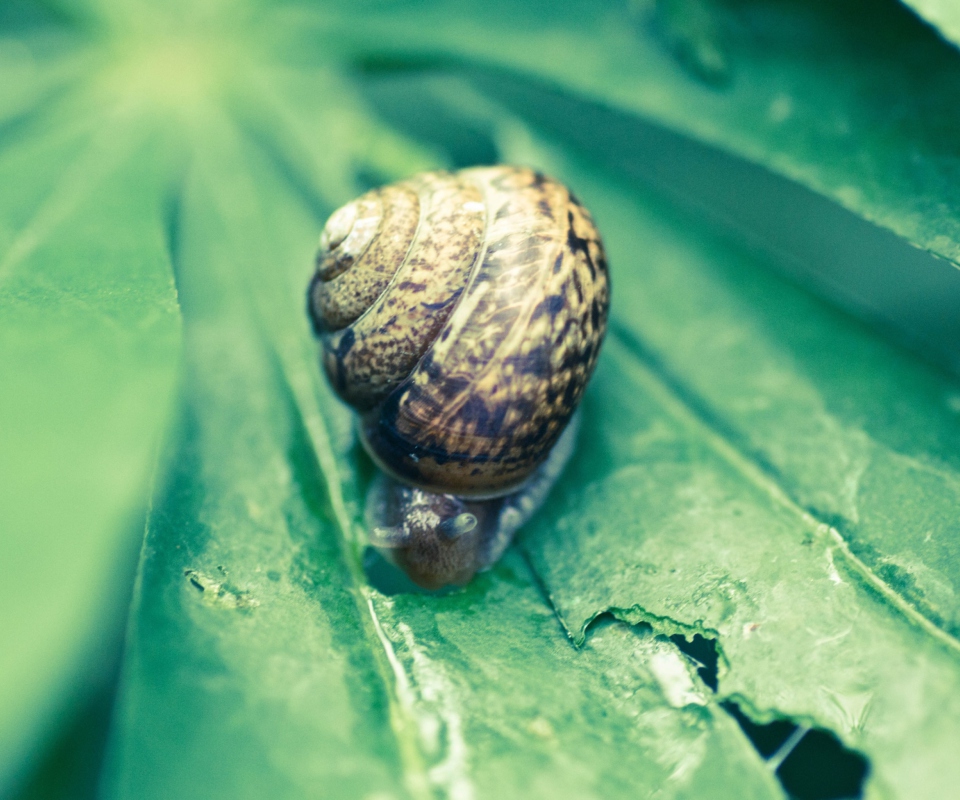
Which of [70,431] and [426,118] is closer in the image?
[70,431]

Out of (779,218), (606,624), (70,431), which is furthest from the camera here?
(779,218)

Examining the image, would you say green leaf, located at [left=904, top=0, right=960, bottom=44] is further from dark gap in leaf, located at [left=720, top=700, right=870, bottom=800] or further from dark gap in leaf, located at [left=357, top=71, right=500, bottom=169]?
dark gap in leaf, located at [left=720, top=700, right=870, bottom=800]

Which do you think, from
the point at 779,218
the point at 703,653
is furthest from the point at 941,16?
the point at 703,653

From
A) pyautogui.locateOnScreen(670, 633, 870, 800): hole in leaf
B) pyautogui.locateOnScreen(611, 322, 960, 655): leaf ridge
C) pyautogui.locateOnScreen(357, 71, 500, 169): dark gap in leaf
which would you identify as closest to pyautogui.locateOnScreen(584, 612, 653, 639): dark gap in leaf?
pyautogui.locateOnScreen(670, 633, 870, 800): hole in leaf

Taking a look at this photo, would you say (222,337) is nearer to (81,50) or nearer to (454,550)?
(454,550)

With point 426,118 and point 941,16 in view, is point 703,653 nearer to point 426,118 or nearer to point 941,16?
point 941,16

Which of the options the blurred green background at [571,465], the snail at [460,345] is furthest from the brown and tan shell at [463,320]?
the blurred green background at [571,465]
